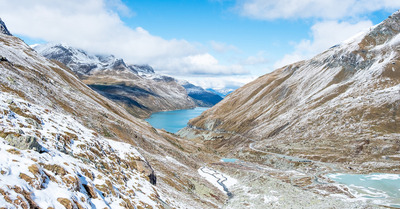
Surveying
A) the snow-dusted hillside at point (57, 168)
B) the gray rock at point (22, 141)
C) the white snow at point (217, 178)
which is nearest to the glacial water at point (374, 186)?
the white snow at point (217, 178)

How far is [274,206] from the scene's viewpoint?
50406mm

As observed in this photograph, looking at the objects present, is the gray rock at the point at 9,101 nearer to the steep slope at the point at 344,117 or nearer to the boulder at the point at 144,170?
the boulder at the point at 144,170

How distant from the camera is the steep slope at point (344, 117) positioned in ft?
370

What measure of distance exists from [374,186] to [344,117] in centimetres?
6984

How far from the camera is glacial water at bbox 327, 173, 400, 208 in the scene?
6170 centimetres

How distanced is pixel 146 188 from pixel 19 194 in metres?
17.3

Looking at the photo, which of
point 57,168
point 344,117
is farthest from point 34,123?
point 344,117

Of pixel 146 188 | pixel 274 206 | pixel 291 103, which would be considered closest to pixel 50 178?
pixel 146 188

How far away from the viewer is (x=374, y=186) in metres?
76.4

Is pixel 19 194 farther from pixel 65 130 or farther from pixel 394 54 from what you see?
pixel 394 54

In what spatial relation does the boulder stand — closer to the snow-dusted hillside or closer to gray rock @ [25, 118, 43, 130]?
the snow-dusted hillside

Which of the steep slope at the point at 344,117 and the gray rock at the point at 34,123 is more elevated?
the steep slope at the point at 344,117

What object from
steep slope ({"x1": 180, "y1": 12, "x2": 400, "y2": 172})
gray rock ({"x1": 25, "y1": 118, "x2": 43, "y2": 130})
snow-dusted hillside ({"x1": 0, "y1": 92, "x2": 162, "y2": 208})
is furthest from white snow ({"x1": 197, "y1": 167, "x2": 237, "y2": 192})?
gray rock ({"x1": 25, "y1": 118, "x2": 43, "y2": 130})

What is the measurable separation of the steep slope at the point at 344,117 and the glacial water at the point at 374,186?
37.6ft
